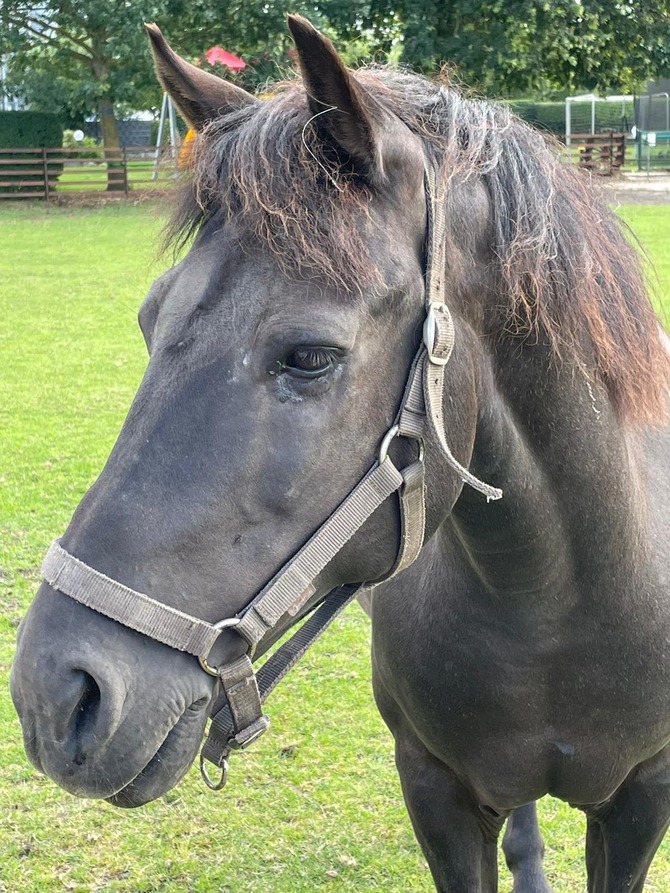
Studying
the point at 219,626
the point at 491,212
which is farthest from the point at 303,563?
the point at 491,212

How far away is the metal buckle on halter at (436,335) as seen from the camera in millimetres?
1599

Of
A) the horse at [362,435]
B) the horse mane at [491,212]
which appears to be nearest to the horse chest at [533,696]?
the horse at [362,435]

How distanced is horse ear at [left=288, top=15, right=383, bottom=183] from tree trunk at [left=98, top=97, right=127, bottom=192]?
25544 millimetres

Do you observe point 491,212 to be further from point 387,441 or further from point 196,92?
point 196,92

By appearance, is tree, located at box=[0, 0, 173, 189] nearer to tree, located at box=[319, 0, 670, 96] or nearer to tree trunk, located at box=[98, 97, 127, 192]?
tree trunk, located at box=[98, 97, 127, 192]

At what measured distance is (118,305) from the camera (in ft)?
41.4

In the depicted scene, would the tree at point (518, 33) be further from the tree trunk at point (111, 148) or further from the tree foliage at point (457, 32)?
the tree trunk at point (111, 148)

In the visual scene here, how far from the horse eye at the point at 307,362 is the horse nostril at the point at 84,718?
555 millimetres

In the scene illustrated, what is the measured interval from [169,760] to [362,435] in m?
0.60

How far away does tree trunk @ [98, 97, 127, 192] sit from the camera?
85.9 ft

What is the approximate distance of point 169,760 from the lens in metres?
1.54

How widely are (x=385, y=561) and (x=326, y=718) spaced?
2.64m

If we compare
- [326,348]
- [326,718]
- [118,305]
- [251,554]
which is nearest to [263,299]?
[326,348]

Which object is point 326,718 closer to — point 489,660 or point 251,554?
point 489,660
